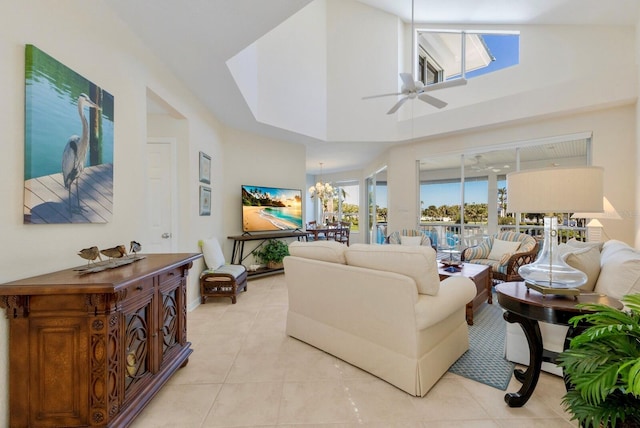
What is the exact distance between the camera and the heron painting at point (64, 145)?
1.43 m

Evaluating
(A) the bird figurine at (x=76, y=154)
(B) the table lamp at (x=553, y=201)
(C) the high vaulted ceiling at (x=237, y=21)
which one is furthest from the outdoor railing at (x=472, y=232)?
(A) the bird figurine at (x=76, y=154)

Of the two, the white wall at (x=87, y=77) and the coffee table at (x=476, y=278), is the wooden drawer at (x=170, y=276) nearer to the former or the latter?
the white wall at (x=87, y=77)

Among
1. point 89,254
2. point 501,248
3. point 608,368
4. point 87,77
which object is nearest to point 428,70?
point 501,248

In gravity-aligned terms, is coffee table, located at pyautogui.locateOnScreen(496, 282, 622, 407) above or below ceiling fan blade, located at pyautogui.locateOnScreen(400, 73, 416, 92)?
below

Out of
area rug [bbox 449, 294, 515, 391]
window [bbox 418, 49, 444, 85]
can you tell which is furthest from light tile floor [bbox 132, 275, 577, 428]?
window [bbox 418, 49, 444, 85]

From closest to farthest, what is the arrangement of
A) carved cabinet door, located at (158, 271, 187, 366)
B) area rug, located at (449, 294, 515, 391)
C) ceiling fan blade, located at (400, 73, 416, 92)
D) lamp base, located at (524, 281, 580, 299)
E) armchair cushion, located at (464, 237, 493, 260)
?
lamp base, located at (524, 281, 580, 299) < carved cabinet door, located at (158, 271, 187, 366) < area rug, located at (449, 294, 515, 391) < ceiling fan blade, located at (400, 73, 416, 92) < armchair cushion, located at (464, 237, 493, 260)

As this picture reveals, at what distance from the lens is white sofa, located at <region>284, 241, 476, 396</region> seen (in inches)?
73.0

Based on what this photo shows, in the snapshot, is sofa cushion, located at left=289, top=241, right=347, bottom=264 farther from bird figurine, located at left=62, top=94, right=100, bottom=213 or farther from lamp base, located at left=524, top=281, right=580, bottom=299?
bird figurine, located at left=62, top=94, right=100, bottom=213

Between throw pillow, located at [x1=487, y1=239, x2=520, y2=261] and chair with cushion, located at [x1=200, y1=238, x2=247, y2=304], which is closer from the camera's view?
chair with cushion, located at [x1=200, y1=238, x2=247, y2=304]

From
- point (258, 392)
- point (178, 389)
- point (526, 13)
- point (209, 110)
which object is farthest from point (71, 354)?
point (526, 13)

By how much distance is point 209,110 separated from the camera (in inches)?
164

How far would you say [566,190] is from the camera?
1.59 m

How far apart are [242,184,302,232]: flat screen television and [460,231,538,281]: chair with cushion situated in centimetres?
327

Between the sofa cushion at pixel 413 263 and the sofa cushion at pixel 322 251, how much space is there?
327 millimetres
